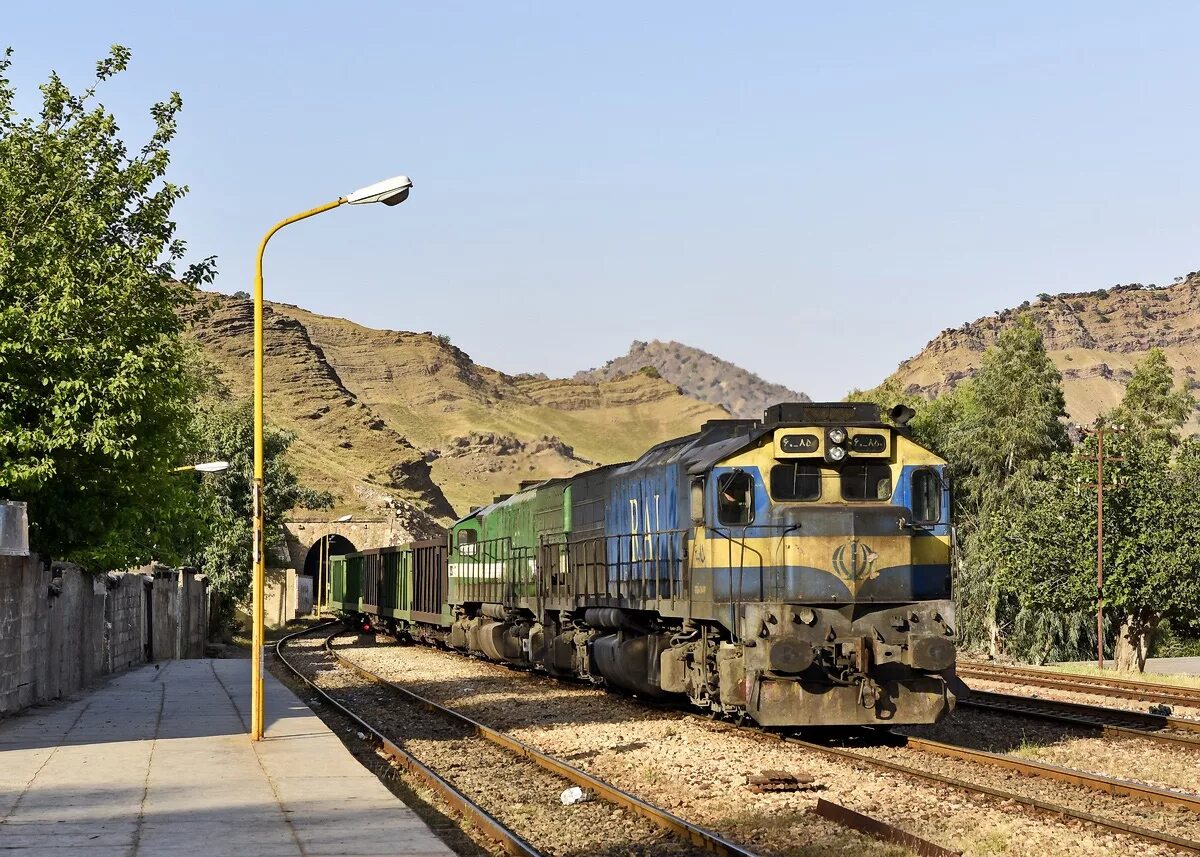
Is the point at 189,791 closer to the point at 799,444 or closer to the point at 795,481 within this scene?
the point at 795,481

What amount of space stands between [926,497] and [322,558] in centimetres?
8766

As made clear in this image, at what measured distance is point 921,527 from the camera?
16953 millimetres

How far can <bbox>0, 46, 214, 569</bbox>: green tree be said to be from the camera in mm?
22219

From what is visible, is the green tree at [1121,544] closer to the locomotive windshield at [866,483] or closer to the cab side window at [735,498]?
the locomotive windshield at [866,483]

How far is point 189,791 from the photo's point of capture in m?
13.7

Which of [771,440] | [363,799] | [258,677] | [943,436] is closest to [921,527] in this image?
[771,440]

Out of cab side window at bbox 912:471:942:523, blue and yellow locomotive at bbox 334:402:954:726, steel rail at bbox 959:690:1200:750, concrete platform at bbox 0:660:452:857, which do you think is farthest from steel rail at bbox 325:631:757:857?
steel rail at bbox 959:690:1200:750

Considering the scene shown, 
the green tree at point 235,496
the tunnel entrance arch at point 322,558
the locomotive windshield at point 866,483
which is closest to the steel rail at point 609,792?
the locomotive windshield at point 866,483

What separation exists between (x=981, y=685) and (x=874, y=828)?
18.5 m

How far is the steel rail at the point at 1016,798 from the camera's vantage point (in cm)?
1073

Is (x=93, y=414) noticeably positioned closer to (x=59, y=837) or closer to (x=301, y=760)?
(x=301, y=760)

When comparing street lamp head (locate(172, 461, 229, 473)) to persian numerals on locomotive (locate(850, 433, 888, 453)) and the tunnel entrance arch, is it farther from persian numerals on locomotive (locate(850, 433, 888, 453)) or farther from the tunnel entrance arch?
the tunnel entrance arch

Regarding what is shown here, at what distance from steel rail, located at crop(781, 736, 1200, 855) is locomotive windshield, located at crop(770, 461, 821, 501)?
303 centimetres

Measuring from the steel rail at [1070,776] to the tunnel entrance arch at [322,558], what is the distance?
82946 millimetres
